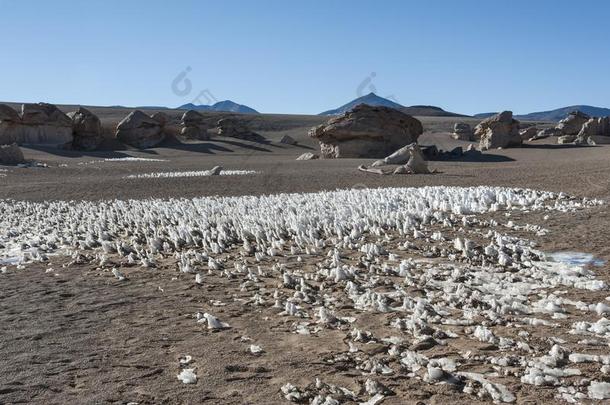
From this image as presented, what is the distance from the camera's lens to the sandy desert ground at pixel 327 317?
346cm

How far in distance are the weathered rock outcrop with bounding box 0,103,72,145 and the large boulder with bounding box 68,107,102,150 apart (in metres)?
1.38

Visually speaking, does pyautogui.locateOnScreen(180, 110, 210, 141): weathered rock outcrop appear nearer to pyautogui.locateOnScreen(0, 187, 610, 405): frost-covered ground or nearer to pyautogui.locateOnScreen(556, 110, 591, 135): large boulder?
pyautogui.locateOnScreen(556, 110, 591, 135): large boulder

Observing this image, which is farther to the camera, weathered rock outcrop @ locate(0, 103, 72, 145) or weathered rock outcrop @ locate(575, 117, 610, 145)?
weathered rock outcrop @ locate(575, 117, 610, 145)

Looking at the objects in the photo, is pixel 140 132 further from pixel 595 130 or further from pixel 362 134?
pixel 595 130

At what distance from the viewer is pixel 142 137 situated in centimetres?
4562

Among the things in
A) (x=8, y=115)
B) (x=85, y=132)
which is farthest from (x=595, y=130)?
(x=8, y=115)

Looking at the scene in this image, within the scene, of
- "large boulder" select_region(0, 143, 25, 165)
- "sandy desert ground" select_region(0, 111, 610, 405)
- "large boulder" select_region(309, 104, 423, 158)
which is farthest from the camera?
"large boulder" select_region(309, 104, 423, 158)

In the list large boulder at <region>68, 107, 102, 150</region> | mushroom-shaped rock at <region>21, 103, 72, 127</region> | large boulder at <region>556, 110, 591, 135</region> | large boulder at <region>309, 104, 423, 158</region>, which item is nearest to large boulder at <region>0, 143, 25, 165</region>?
mushroom-shaped rock at <region>21, 103, 72, 127</region>

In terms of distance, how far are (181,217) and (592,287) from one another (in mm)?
6866

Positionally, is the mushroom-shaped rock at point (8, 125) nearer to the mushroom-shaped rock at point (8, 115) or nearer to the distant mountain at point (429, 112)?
the mushroom-shaped rock at point (8, 115)

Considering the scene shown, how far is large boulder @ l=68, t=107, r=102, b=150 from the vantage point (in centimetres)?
4378

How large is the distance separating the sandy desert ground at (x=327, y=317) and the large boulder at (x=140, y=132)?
3720 cm

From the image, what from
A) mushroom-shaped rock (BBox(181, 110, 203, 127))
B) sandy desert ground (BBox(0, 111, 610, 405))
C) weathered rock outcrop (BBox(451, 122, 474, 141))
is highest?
mushroom-shaped rock (BBox(181, 110, 203, 127))

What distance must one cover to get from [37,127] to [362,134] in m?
23.1
